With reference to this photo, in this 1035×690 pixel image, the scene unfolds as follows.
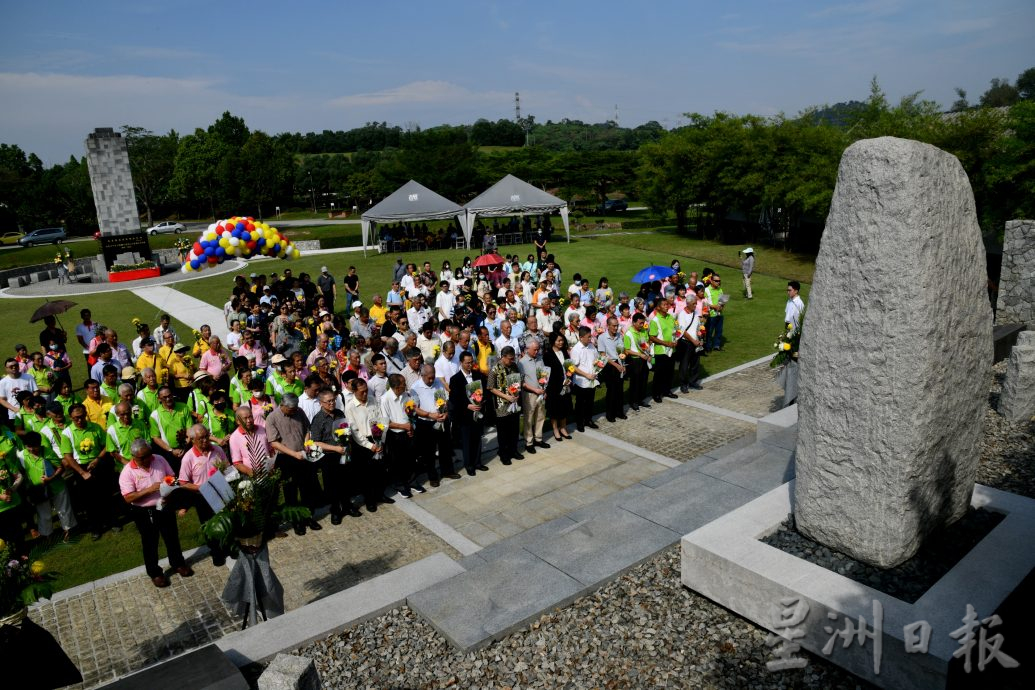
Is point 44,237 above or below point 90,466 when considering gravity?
above

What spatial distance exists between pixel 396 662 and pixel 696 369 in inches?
383

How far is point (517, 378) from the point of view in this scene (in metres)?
10.0

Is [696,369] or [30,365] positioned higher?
[30,365]

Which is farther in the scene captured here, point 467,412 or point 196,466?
point 467,412

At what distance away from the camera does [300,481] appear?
8859 millimetres

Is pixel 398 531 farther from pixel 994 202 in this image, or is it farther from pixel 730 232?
pixel 730 232

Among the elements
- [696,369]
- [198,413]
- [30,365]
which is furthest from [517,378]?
[30,365]

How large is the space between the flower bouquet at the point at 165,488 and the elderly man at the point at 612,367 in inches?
267

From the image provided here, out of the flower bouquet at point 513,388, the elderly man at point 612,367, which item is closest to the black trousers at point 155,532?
the flower bouquet at point 513,388

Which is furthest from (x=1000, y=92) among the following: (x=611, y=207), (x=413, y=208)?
Result: (x=413, y=208)

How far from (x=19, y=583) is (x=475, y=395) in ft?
18.9

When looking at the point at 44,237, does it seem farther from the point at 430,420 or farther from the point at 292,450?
the point at 430,420

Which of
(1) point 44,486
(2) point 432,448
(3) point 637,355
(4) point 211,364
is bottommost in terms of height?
(2) point 432,448

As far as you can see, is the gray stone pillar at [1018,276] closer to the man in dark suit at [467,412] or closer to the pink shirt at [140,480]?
the man in dark suit at [467,412]
